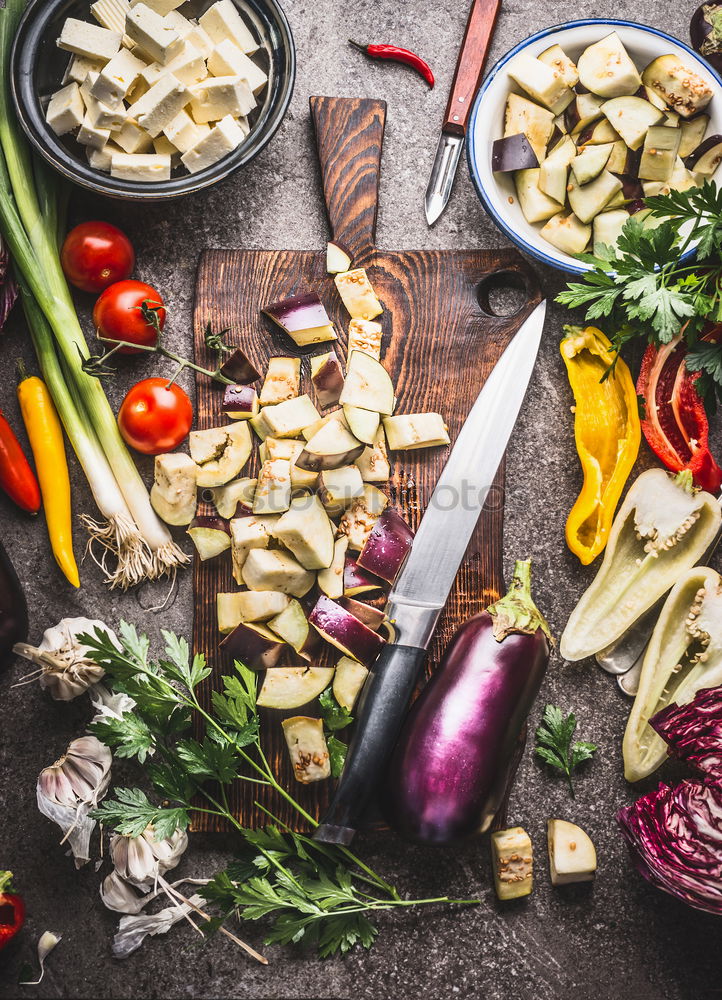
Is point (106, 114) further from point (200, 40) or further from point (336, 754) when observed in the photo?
point (336, 754)

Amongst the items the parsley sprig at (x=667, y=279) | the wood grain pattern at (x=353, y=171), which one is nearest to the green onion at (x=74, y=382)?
the wood grain pattern at (x=353, y=171)

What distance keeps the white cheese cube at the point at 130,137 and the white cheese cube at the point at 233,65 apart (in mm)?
284

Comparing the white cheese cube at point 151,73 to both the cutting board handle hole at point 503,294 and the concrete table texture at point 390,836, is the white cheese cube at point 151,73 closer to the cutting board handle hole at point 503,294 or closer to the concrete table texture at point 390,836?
the concrete table texture at point 390,836

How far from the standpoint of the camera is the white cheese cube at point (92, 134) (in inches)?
83.7

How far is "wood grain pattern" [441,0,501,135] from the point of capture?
2.36 meters

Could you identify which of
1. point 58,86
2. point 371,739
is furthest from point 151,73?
point 371,739

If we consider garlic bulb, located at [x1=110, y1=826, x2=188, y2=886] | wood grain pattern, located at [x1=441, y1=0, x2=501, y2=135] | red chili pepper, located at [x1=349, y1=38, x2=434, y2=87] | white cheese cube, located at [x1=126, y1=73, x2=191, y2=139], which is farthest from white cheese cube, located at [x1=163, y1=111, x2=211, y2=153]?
garlic bulb, located at [x1=110, y1=826, x2=188, y2=886]

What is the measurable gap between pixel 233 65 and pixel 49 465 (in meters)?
1.28

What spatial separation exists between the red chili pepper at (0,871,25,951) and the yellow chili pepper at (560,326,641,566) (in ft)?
6.27

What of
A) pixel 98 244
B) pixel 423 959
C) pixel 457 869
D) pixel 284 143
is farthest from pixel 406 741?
pixel 284 143

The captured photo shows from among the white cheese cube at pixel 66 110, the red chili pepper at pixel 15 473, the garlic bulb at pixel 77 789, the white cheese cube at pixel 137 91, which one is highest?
the white cheese cube at pixel 137 91

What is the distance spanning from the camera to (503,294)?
7.99ft

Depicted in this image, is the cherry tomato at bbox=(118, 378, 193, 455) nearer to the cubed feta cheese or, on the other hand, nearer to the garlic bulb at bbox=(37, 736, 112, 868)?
the cubed feta cheese

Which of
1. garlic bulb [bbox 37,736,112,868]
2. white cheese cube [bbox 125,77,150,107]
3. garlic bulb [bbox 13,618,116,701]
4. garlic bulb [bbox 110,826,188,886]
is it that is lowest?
garlic bulb [bbox 110,826,188,886]
